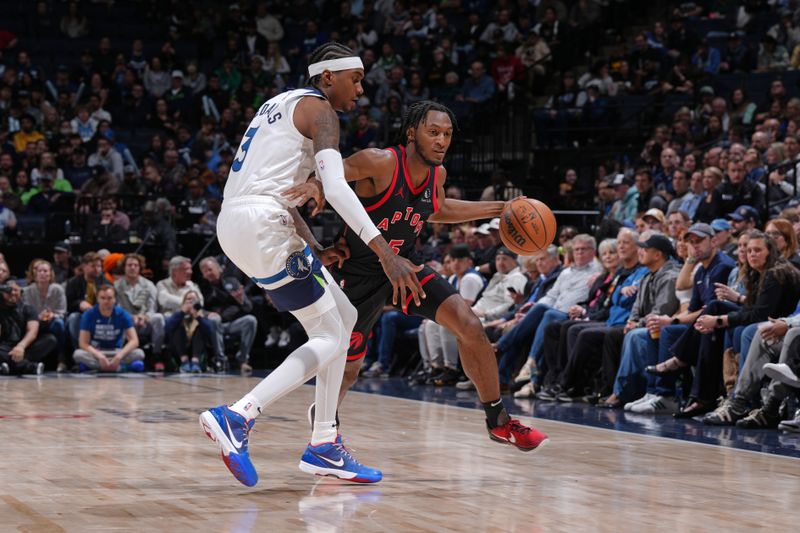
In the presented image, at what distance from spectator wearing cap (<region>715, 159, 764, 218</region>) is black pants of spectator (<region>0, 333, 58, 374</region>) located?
643 cm

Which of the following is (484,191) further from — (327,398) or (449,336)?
(327,398)

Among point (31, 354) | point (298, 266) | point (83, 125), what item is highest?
point (83, 125)

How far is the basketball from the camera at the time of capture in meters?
5.39

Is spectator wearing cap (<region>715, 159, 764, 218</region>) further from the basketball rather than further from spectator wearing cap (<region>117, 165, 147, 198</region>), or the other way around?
spectator wearing cap (<region>117, 165, 147, 198</region>)

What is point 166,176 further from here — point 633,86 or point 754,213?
point 754,213

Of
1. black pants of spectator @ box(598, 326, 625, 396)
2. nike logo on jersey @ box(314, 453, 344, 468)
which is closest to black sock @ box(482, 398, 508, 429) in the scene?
nike logo on jersey @ box(314, 453, 344, 468)

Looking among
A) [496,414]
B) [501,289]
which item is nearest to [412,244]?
[496,414]

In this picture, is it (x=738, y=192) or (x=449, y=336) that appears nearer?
(x=449, y=336)

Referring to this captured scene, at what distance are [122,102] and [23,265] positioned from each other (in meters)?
5.24

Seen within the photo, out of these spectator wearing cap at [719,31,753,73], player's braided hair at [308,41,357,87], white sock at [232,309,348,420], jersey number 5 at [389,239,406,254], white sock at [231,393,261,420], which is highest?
spectator wearing cap at [719,31,753,73]

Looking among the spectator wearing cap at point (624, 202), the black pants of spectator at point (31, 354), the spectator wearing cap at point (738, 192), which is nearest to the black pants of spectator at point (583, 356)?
the spectator wearing cap at point (738, 192)

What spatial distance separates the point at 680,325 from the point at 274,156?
436 cm

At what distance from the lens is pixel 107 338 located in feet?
37.1

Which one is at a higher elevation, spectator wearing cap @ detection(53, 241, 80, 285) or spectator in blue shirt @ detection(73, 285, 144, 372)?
spectator wearing cap @ detection(53, 241, 80, 285)
